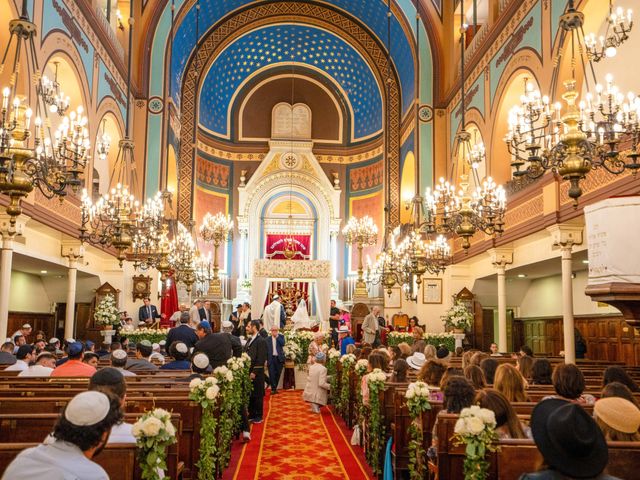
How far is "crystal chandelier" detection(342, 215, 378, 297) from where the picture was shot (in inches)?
989

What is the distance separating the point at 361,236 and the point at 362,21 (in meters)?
8.74

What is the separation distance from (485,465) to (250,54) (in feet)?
86.1

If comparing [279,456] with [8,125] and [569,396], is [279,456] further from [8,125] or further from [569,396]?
[8,125]

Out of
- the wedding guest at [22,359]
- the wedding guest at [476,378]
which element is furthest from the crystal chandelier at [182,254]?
the wedding guest at [476,378]

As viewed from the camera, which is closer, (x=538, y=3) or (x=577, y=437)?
(x=577, y=437)

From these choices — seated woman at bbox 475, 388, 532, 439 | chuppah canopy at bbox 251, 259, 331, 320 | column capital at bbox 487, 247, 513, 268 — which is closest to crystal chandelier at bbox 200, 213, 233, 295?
chuppah canopy at bbox 251, 259, 331, 320

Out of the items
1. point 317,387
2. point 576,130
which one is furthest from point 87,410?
point 317,387

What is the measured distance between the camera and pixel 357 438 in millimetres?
8836

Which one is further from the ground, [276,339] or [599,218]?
[599,218]

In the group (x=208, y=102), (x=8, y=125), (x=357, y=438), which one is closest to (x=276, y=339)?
(x=357, y=438)

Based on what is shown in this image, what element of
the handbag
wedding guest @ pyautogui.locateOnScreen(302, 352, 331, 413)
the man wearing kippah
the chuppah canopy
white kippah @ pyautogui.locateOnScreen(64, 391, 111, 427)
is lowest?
the handbag

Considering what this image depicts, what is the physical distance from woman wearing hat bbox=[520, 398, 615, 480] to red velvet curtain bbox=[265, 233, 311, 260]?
2582cm

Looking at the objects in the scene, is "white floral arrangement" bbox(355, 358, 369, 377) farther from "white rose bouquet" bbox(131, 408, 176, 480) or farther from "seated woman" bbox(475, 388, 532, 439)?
"white rose bouquet" bbox(131, 408, 176, 480)

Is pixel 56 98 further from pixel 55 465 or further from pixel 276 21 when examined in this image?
pixel 276 21
